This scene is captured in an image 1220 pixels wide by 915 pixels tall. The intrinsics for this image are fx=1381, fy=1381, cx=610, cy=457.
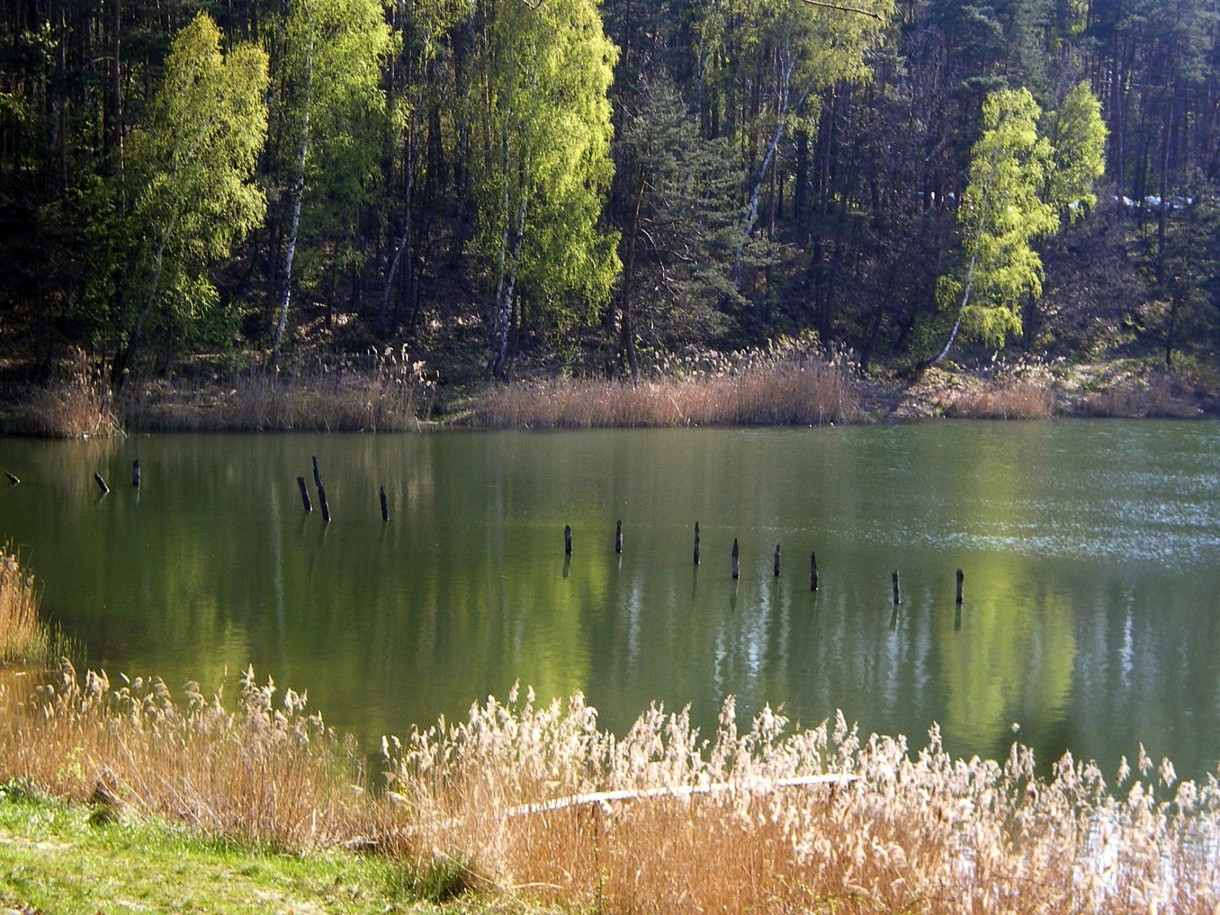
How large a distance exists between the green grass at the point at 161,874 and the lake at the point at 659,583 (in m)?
4.27

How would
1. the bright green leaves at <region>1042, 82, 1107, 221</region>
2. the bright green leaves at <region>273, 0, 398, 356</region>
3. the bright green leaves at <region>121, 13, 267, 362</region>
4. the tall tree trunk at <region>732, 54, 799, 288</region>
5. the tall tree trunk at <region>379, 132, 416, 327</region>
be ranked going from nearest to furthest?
the bright green leaves at <region>121, 13, 267, 362</region> < the bright green leaves at <region>273, 0, 398, 356</region> < the tall tree trunk at <region>379, 132, 416, 327</region> < the tall tree trunk at <region>732, 54, 799, 288</region> < the bright green leaves at <region>1042, 82, 1107, 221</region>

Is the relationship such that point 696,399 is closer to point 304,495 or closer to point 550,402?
point 550,402

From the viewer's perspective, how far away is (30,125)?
33.6 metres

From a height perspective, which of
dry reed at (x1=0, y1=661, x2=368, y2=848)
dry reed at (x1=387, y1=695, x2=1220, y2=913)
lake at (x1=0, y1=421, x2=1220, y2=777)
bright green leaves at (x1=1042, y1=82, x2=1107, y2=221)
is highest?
bright green leaves at (x1=1042, y1=82, x2=1107, y2=221)

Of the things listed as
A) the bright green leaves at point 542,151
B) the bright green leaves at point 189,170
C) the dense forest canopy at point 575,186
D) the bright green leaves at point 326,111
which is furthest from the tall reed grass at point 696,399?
the bright green leaves at point 189,170

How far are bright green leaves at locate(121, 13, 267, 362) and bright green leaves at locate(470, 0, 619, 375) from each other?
276 inches

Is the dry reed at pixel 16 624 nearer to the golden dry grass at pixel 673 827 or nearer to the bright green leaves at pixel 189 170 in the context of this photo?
the golden dry grass at pixel 673 827

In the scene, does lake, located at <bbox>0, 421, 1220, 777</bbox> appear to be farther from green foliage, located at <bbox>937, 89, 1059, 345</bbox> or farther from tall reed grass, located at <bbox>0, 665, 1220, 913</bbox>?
green foliage, located at <bbox>937, 89, 1059, 345</bbox>

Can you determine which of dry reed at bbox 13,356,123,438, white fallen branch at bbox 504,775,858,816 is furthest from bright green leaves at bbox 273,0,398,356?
white fallen branch at bbox 504,775,858,816

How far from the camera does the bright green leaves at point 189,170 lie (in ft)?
102

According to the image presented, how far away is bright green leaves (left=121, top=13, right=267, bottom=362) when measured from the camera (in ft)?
102

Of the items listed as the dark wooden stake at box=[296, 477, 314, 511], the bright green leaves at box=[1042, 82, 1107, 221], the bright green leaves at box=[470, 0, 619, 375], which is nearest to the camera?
the dark wooden stake at box=[296, 477, 314, 511]

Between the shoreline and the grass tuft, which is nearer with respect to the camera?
the grass tuft

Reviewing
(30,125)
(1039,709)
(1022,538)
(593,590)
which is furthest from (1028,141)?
(1039,709)
